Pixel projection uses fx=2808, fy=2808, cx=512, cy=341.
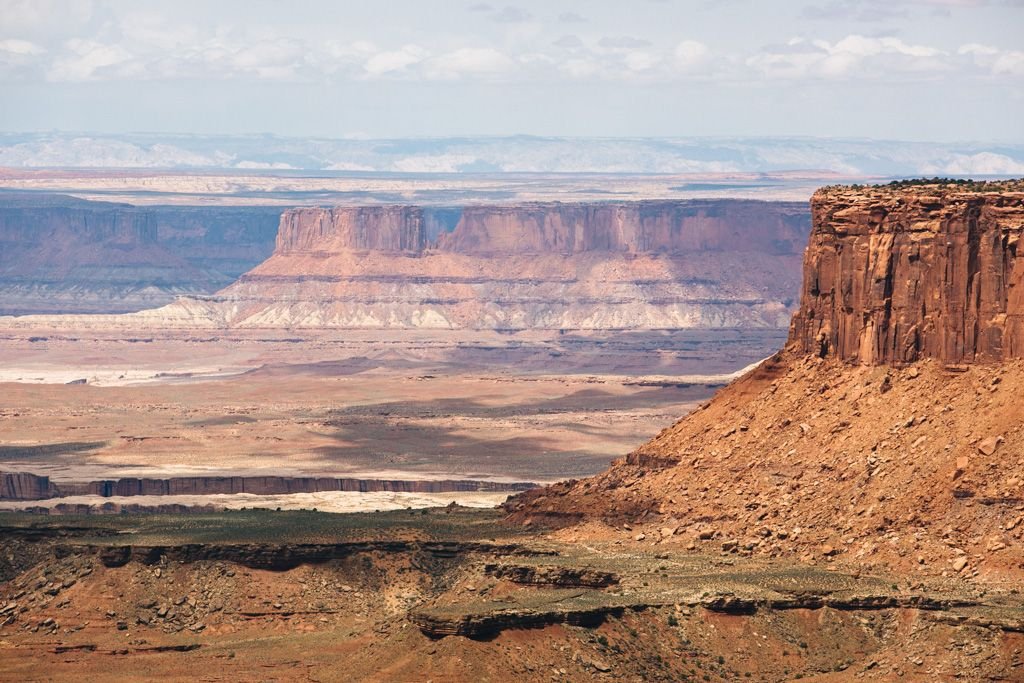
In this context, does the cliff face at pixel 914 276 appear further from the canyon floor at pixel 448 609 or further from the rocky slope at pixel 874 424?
the canyon floor at pixel 448 609

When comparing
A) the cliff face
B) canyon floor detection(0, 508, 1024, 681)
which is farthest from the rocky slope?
canyon floor detection(0, 508, 1024, 681)

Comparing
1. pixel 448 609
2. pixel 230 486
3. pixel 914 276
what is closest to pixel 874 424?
pixel 914 276

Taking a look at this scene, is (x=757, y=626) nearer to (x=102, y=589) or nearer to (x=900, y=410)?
(x=900, y=410)

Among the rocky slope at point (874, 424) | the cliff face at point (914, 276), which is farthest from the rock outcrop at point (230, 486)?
the cliff face at point (914, 276)

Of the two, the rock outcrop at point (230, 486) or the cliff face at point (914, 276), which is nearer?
the cliff face at point (914, 276)

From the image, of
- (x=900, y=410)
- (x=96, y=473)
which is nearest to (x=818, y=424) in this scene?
(x=900, y=410)

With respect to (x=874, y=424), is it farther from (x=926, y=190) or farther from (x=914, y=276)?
(x=926, y=190)

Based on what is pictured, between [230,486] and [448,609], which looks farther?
[230,486]
